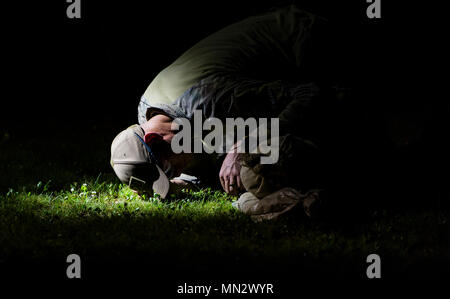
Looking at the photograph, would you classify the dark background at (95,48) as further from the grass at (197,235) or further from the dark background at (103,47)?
the grass at (197,235)

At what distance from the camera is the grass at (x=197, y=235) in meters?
3.13

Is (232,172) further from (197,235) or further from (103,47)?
(103,47)

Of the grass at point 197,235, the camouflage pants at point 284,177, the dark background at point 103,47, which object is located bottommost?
the grass at point 197,235

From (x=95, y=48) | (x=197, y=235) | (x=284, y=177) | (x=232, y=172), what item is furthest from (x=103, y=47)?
(x=197, y=235)

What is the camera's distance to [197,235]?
350cm

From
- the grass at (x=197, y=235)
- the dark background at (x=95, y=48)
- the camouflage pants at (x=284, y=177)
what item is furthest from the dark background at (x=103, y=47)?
Answer: the camouflage pants at (x=284, y=177)

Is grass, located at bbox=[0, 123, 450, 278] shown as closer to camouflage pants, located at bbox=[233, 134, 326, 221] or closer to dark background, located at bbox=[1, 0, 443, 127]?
camouflage pants, located at bbox=[233, 134, 326, 221]

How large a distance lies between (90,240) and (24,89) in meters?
5.77

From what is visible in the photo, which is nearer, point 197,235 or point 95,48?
point 197,235

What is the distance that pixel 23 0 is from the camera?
7.82m

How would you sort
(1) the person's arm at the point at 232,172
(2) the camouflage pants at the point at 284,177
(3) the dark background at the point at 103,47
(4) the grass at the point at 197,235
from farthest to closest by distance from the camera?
1. (3) the dark background at the point at 103,47
2. (1) the person's arm at the point at 232,172
3. (2) the camouflage pants at the point at 284,177
4. (4) the grass at the point at 197,235

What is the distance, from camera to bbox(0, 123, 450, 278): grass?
3.13 m
